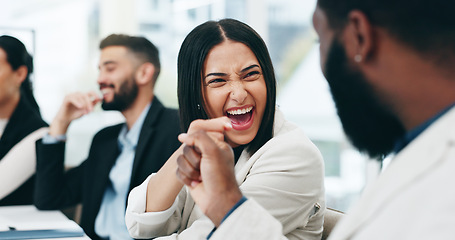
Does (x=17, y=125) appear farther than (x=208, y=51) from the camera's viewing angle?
Yes

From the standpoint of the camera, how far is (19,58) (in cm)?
277

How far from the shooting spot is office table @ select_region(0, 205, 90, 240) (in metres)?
1.70

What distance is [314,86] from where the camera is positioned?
4.63 m

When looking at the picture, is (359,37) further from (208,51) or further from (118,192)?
(118,192)

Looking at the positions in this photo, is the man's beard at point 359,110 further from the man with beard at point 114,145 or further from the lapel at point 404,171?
the man with beard at point 114,145

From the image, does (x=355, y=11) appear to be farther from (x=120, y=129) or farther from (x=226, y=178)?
(x=120, y=129)

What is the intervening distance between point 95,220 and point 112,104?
0.58 m

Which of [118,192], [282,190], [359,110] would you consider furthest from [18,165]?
[359,110]

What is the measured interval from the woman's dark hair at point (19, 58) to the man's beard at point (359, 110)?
230cm

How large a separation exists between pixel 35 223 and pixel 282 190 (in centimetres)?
114

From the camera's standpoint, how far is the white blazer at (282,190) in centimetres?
126

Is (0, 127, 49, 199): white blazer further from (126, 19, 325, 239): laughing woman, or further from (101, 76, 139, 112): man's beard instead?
(126, 19, 325, 239): laughing woman

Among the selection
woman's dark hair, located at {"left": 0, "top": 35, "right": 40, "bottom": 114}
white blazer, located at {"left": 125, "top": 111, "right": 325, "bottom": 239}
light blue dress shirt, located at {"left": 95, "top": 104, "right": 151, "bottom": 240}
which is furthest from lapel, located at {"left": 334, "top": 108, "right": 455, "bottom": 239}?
woman's dark hair, located at {"left": 0, "top": 35, "right": 40, "bottom": 114}

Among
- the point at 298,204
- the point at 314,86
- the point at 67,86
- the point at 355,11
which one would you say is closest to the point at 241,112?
the point at 298,204
